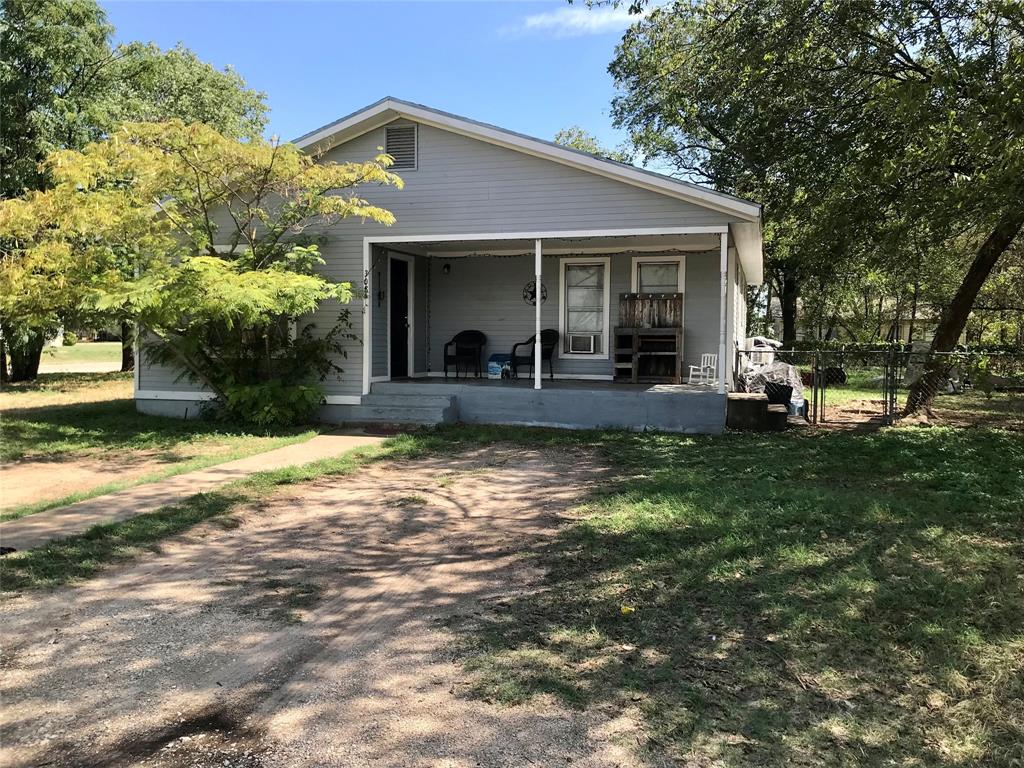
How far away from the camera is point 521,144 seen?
393 inches

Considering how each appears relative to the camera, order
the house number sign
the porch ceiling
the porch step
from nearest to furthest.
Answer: the porch step
the porch ceiling
the house number sign

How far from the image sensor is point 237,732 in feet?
8.29

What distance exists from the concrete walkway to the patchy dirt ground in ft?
2.96

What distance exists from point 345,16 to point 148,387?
6.73 meters

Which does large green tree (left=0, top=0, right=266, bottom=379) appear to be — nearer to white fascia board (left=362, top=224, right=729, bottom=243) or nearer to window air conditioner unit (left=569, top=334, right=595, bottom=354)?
white fascia board (left=362, top=224, right=729, bottom=243)

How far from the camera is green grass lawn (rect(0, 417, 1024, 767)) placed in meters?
2.54

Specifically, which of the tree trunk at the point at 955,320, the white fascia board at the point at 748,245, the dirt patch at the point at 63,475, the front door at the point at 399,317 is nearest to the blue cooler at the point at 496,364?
the front door at the point at 399,317

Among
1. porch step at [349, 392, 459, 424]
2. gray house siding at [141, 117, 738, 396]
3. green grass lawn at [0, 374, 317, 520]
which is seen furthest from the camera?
porch step at [349, 392, 459, 424]

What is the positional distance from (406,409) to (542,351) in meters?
2.88

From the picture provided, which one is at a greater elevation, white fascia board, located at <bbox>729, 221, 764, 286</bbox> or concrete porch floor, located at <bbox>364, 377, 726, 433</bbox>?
white fascia board, located at <bbox>729, 221, 764, 286</bbox>

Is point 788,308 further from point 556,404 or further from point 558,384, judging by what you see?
point 556,404

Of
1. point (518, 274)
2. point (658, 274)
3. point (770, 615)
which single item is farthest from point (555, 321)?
point (770, 615)

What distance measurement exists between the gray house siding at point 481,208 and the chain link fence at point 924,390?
190 cm

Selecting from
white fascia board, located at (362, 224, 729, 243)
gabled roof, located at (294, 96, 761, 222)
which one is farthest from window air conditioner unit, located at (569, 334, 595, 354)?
gabled roof, located at (294, 96, 761, 222)
